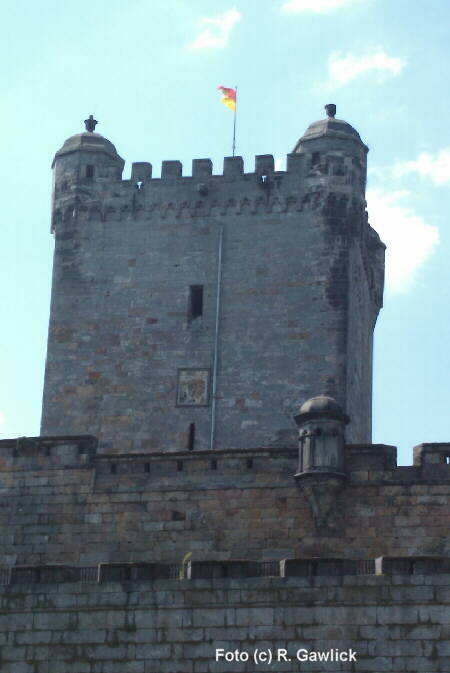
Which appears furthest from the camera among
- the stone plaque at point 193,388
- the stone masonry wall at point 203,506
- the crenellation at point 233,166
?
the crenellation at point 233,166

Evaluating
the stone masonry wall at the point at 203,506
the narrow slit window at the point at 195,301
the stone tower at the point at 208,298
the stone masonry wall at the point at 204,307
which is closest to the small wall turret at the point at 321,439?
the stone masonry wall at the point at 203,506

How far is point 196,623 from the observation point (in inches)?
1286

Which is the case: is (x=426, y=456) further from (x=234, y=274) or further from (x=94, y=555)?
(x=234, y=274)

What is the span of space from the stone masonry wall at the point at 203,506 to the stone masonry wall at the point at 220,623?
6.69 m

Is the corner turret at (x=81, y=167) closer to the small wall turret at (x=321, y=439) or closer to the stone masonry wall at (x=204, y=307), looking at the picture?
the stone masonry wall at (x=204, y=307)

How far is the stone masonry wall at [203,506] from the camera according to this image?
39375 mm

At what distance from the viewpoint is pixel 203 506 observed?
40562mm

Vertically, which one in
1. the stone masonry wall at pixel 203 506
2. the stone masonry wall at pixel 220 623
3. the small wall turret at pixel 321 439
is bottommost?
the stone masonry wall at pixel 220 623

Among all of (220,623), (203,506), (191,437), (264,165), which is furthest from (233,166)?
(220,623)

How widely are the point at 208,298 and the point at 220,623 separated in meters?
18.1

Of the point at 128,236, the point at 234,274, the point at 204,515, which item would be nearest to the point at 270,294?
the point at 234,274

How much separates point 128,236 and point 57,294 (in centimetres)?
269

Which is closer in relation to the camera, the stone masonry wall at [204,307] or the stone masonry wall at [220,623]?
the stone masonry wall at [220,623]

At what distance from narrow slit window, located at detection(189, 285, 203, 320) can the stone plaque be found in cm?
190
